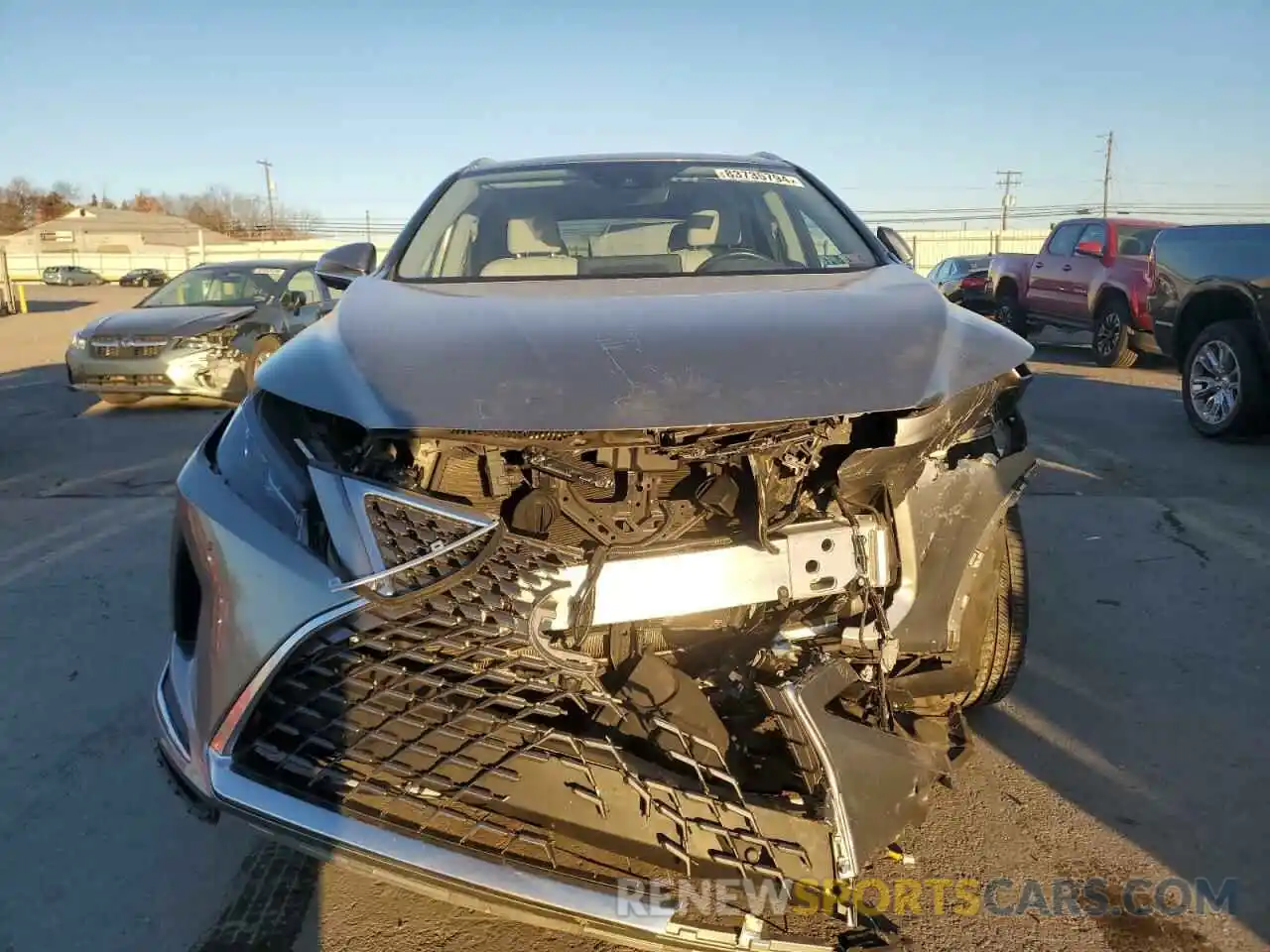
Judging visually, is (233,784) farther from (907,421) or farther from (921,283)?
(921,283)

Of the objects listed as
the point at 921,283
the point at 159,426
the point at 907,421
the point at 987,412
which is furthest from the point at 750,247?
the point at 159,426

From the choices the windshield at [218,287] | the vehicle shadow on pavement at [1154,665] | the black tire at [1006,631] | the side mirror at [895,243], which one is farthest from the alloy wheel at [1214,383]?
the windshield at [218,287]

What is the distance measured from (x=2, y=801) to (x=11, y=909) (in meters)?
0.56

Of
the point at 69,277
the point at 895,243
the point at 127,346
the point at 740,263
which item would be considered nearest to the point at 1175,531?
the point at 895,243

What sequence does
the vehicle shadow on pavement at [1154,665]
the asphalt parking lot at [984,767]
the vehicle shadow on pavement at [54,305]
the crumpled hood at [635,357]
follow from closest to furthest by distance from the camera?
the crumpled hood at [635,357] → the asphalt parking lot at [984,767] → the vehicle shadow on pavement at [1154,665] → the vehicle shadow on pavement at [54,305]

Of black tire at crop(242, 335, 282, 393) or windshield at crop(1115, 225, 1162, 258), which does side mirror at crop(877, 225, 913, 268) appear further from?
windshield at crop(1115, 225, 1162, 258)

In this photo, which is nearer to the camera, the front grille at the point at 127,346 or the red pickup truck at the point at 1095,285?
the front grille at the point at 127,346

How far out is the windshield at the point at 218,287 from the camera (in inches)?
402

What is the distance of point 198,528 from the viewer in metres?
2.11

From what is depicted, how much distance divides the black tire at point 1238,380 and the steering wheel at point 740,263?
5.41 meters

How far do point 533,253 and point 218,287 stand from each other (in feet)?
26.7

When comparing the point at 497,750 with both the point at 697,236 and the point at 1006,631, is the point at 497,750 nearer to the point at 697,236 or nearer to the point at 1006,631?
the point at 1006,631

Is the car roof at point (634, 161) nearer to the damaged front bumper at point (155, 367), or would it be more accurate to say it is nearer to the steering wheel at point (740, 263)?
the steering wheel at point (740, 263)

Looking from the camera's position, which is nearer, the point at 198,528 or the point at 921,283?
the point at 198,528
